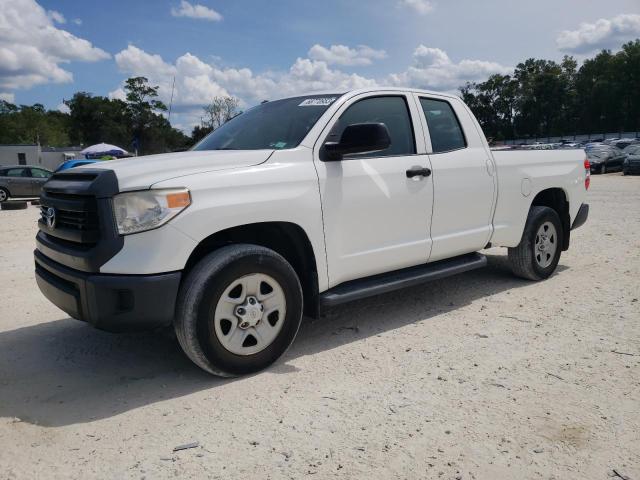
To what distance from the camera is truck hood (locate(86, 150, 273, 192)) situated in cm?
298

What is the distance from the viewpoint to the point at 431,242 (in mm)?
4301

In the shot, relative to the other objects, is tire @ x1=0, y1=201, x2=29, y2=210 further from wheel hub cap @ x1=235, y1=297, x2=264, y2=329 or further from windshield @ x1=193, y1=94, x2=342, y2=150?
wheel hub cap @ x1=235, y1=297, x2=264, y2=329

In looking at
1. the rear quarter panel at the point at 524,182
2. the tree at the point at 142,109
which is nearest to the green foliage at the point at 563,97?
the tree at the point at 142,109

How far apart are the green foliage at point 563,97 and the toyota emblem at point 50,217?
86558 mm

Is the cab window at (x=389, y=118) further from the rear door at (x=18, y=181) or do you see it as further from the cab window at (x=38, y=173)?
the rear door at (x=18, y=181)

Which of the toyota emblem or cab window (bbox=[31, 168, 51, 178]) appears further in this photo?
cab window (bbox=[31, 168, 51, 178])

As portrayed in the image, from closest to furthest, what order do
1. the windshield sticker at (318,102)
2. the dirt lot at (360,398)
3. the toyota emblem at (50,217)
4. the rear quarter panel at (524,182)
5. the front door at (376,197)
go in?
the dirt lot at (360,398)
the toyota emblem at (50,217)
the front door at (376,197)
the windshield sticker at (318,102)
the rear quarter panel at (524,182)

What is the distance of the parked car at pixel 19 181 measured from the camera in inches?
781

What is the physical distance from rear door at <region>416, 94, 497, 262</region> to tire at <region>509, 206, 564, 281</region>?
757mm

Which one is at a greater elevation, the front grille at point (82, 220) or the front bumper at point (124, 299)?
the front grille at point (82, 220)

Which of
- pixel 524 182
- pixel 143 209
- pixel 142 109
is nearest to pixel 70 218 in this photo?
pixel 143 209

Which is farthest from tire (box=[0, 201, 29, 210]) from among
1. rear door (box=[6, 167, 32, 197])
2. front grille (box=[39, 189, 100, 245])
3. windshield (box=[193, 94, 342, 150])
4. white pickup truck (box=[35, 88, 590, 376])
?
front grille (box=[39, 189, 100, 245])

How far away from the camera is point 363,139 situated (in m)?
3.48

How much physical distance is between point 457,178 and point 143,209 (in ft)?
8.75
